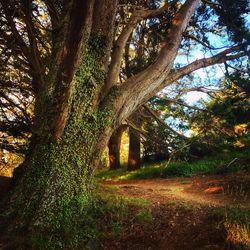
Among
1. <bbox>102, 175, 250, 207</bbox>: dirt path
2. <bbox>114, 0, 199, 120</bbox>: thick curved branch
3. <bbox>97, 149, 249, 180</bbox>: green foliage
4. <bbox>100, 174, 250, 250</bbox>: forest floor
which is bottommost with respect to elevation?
<bbox>100, 174, 250, 250</bbox>: forest floor

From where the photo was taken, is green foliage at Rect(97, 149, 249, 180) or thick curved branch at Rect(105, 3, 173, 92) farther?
green foliage at Rect(97, 149, 249, 180)

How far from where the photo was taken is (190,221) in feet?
17.4

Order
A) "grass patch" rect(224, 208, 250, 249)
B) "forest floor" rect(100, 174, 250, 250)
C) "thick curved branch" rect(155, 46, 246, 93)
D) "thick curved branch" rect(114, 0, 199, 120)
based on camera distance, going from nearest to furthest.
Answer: "grass patch" rect(224, 208, 250, 249), "forest floor" rect(100, 174, 250, 250), "thick curved branch" rect(114, 0, 199, 120), "thick curved branch" rect(155, 46, 246, 93)

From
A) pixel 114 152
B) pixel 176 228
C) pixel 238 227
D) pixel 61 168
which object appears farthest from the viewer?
pixel 114 152

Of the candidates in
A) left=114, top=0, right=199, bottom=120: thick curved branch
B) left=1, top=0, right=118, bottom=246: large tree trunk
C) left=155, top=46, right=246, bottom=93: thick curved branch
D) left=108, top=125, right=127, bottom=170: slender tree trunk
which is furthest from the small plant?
Result: left=108, top=125, right=127, bottom=170: slender tree trunk

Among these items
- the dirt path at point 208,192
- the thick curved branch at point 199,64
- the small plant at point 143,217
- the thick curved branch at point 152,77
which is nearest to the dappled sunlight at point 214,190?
the dirt path at point 208,192

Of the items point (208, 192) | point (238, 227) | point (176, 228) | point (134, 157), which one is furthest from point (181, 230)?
point (134, 157)

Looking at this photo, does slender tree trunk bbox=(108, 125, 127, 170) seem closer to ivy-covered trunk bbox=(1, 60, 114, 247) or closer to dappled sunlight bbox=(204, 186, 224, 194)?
dappled sunlight bbox=(204, 186, 224, 194)

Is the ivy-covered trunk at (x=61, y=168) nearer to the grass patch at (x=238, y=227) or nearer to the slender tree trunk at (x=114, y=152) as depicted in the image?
the grass patch at (x=238, y=227)

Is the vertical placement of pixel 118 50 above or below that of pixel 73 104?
above

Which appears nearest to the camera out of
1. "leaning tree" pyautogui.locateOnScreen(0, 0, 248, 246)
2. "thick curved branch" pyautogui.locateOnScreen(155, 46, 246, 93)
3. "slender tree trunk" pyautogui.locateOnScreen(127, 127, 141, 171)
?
"leaning tree" pyautogui.locateOnScreen(0, 0, 248, 246)

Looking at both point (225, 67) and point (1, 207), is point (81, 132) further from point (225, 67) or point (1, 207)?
point (225, 67)

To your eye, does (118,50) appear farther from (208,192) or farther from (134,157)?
(134,157)

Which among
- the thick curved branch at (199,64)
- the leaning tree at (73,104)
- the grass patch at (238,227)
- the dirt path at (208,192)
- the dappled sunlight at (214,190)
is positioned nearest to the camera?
the grass patch at (238,227)
